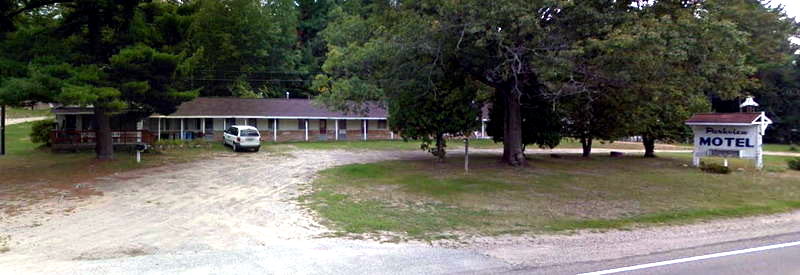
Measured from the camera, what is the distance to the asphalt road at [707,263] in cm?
733

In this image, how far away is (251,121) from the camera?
43.5m

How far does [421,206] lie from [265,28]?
133ft

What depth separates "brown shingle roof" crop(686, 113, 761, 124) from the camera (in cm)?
2381

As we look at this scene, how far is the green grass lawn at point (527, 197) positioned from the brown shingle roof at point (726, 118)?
2244 millimetres

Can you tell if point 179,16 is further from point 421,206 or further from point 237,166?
point 421,206

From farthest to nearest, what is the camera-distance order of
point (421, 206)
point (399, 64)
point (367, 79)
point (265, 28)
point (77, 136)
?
point (265, 28), point (77, 136), point (367, 79), point (399, 64), point (421, 206)

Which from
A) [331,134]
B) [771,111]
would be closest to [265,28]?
[331,134]

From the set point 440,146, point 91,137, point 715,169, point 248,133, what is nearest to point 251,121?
point 248,133

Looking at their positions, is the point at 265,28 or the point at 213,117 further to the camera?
the point at 265,28

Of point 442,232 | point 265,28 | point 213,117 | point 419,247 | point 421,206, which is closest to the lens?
point 419,247

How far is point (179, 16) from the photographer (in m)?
22.4

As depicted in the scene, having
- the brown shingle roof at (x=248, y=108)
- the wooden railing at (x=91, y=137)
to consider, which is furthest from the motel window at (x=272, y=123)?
the wooden railing at (x=91, y=137)

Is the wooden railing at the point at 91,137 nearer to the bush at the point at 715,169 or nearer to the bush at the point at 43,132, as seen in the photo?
the bush at the point at 43,132

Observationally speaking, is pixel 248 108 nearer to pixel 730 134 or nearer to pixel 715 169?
pixel 715 169
